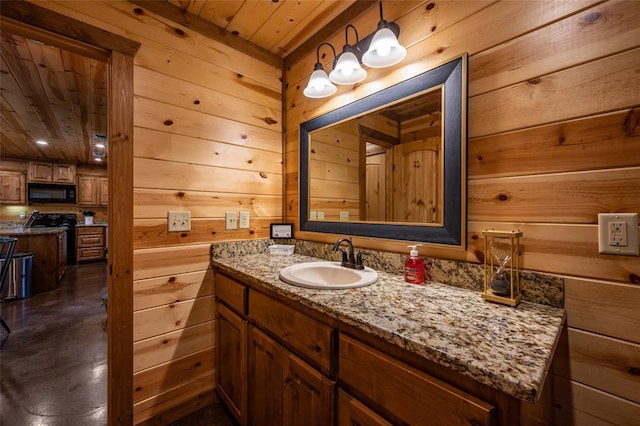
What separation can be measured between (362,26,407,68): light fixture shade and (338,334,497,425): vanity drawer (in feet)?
3.90

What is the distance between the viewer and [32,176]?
5.43 m

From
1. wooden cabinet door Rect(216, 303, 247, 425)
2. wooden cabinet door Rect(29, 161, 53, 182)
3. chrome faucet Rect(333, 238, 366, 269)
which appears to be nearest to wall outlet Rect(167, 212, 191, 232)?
wooden cabinet door Rect(216, 303, 247, 425)

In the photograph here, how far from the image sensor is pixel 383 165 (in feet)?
4.50

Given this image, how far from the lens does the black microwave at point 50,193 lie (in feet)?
17.8

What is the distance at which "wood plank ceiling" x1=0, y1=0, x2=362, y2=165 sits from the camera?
1503 mm

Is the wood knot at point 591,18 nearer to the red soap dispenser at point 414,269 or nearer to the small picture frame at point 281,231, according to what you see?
the red soap dispenser at point 414,269

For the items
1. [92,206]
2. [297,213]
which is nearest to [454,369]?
[297,213]

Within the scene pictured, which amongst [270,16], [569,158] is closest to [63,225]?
[270,16]

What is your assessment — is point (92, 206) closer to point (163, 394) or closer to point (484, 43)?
point (163, 394)

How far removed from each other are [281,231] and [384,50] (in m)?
1.27

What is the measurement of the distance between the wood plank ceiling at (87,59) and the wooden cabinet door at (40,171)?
2483mm

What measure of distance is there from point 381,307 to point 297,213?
1.17m

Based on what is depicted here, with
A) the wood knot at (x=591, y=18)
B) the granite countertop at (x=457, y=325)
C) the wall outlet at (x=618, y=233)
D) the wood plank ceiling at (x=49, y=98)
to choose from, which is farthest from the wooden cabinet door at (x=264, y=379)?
the wood plank ceiling at (x=49, y=98)

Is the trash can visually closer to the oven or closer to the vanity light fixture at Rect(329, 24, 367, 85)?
the oven
